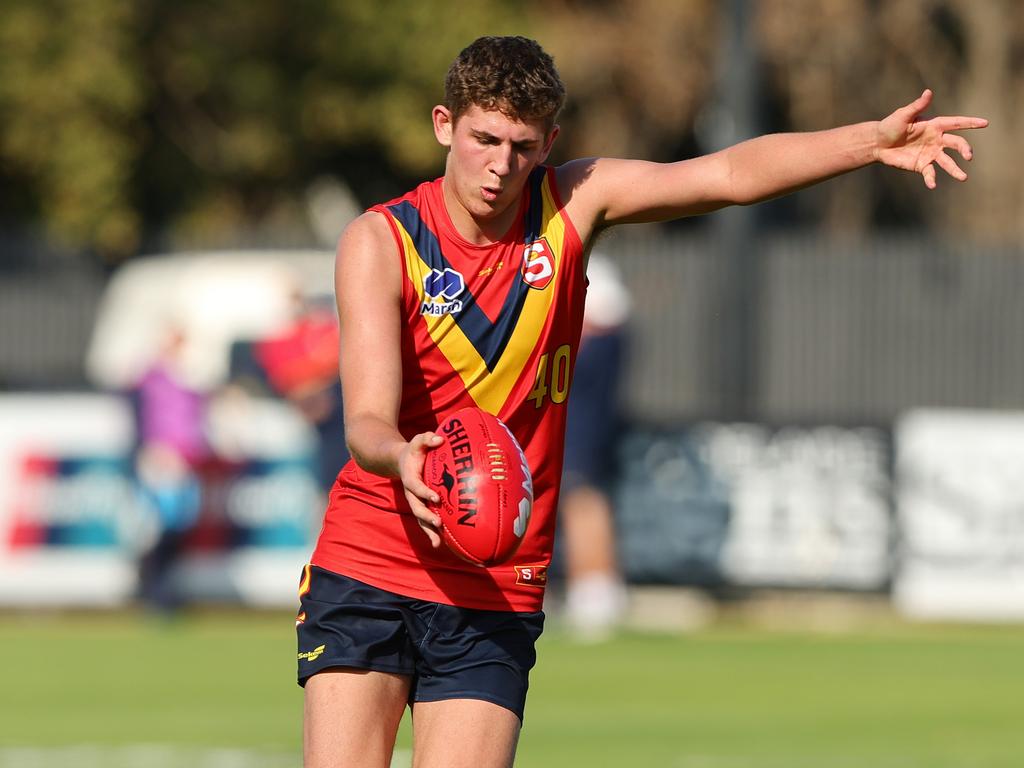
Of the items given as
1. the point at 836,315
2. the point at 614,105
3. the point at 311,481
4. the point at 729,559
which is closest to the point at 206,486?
the point at 311,481

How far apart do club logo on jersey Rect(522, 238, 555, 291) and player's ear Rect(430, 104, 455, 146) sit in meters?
0.34

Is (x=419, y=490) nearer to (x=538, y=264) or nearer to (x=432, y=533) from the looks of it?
(x=432, y=533)

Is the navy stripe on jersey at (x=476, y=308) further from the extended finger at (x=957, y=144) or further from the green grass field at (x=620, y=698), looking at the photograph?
the green grass field at (x=620, y=698)

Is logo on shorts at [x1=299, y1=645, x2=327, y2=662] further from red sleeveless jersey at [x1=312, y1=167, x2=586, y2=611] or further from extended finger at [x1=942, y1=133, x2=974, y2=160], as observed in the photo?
extended finger at [x1=942, y1=133, x2=974, y2=160]

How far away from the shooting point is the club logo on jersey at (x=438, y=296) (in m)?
5.36

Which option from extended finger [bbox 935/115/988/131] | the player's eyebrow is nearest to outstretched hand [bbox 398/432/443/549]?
the player's eyebrow

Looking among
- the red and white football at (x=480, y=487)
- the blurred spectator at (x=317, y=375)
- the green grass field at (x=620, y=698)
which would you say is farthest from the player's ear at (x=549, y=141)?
the blurred spectator at (x=317, y=375)

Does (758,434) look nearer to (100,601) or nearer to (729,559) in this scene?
(729,559)

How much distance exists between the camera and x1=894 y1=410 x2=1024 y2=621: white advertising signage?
1542 cm

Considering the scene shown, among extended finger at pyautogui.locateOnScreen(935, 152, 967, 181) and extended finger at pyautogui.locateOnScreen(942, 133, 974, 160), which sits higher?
extended finger at pyautogui.locateOnScreen(942, 133, 974, 160)

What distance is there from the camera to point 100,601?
1588 centimetres

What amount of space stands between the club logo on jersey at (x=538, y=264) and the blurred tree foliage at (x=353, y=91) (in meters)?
15.9

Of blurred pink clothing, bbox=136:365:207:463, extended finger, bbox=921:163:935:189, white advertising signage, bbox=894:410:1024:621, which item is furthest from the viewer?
white advertising signage, bbox=894:410:1024:621

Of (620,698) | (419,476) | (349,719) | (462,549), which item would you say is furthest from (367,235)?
(620,698)
